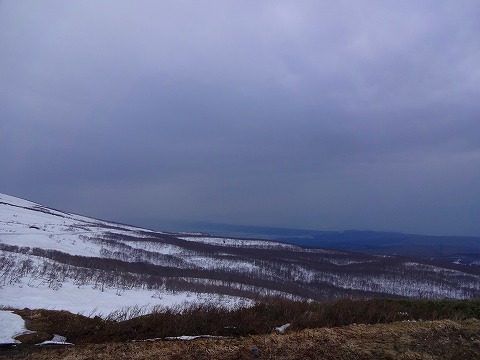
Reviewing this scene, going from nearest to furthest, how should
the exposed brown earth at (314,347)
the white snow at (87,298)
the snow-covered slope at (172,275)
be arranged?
the exposed brown earth at (314,347)
the white snow at (87,298)
the snow-covered slope at (172,275)

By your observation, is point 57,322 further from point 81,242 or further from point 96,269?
point 81,242

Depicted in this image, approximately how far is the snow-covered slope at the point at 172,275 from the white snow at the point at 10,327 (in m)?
6.11

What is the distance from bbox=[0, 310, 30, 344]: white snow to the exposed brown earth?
1.82 ft

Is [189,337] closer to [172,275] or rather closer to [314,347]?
[314,347]

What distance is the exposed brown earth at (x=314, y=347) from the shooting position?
6711 millimetres

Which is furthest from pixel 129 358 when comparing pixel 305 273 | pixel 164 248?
pixel 164 248

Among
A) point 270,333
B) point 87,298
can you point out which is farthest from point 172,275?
point 270,333

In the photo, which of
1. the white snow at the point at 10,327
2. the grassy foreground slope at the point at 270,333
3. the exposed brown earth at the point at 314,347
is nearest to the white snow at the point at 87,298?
the grassy foreground slope at the point at 270,333

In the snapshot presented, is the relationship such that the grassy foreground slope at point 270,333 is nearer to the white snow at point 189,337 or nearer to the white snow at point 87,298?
the white snow at point 189,337

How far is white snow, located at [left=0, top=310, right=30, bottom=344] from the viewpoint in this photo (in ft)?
23.5

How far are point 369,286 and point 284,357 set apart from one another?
39636mm

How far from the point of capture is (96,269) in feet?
116

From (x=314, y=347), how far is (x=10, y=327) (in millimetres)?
5337

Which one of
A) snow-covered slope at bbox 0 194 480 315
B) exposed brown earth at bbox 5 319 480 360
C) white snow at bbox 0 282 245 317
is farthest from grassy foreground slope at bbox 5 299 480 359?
white snow at bbox 0 282 245 317
